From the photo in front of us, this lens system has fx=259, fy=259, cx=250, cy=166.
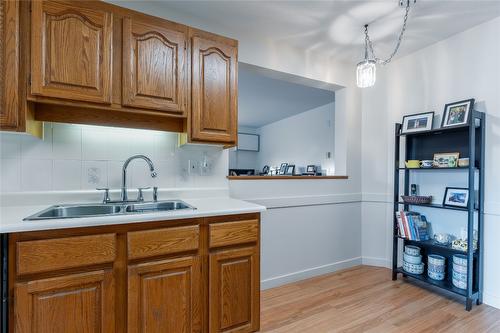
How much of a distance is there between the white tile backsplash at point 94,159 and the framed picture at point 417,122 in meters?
1.90

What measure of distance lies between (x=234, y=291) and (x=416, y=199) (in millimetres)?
1939

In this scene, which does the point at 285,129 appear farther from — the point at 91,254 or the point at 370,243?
the point at 91,254

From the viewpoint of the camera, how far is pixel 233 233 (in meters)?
1.64

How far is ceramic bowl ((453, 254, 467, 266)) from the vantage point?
214cm

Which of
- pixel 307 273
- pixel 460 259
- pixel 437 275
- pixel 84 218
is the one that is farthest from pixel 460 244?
pixel 84 218

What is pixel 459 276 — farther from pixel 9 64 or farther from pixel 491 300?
pixel 9 64

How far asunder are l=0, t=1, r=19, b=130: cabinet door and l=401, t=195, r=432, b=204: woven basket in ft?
10.1

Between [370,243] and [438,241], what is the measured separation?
2.50 ft

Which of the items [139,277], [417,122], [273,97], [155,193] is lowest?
[139,277]

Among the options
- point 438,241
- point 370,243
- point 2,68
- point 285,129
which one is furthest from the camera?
point 285,129

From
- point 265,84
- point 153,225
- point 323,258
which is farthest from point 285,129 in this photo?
point 153,225

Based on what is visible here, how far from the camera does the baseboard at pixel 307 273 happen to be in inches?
96.9

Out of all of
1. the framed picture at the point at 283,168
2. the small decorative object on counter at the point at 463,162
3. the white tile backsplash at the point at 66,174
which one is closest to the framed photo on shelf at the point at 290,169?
the framed picture at the point at 283,168

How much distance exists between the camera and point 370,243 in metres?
3.04
